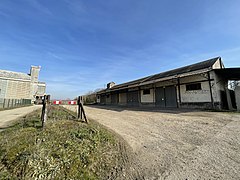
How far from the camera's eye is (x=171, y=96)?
13773mm

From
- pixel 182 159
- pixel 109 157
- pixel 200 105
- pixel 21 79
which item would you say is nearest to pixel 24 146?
pixel 109 157

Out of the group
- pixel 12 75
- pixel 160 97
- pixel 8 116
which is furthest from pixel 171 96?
pixel 12 75

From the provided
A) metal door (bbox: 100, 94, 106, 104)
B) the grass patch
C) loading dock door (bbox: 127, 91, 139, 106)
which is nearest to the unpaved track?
the grass patch

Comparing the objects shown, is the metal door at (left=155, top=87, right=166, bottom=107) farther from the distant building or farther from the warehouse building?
the distant building

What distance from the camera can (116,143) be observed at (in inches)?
142

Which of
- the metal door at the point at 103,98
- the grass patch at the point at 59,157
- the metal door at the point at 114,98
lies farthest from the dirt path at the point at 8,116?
the metal door at the point at 103,98

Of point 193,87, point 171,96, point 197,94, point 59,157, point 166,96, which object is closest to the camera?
point 59,157

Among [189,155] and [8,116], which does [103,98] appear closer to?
[8,116]

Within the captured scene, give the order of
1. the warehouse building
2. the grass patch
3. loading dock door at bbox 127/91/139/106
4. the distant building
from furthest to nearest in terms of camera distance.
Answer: the distant building
loading dock door at bbox 127/91/139/106
the warehouse building
the grass patch

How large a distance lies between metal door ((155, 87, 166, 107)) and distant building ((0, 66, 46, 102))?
34971 mm

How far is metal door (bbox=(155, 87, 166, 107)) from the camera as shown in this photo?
14575 mm

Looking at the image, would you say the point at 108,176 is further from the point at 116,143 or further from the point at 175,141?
the point at 175,141

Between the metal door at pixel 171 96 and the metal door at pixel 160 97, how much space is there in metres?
0.51

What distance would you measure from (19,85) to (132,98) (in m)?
31.3
